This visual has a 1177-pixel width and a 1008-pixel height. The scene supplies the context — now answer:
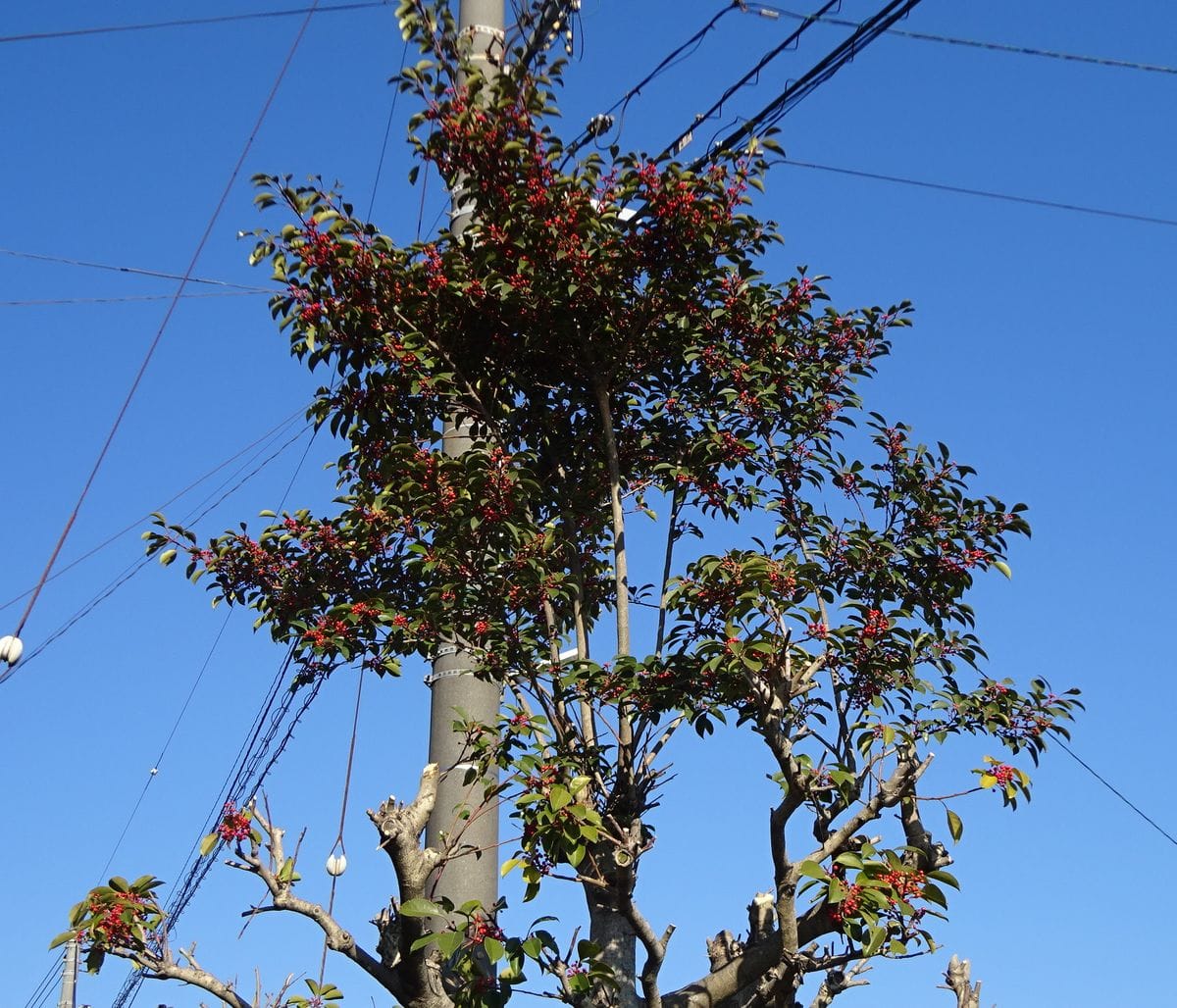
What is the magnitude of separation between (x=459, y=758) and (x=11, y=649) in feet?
9.08

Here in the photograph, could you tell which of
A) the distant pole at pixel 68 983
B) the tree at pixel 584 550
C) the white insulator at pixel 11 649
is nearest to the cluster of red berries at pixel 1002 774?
the tree at pixel 584 550

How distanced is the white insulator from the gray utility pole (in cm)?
233

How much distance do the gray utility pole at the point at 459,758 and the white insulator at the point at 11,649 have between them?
2.33 m

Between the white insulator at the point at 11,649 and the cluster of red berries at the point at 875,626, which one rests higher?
the white insulator at the point at 11,649

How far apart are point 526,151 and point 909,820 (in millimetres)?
3436

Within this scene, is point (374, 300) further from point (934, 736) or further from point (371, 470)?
point (934, 736)

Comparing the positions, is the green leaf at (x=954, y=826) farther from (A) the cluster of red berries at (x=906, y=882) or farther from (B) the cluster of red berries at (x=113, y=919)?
(B) the cluster of red berries at (x=113, y=919)

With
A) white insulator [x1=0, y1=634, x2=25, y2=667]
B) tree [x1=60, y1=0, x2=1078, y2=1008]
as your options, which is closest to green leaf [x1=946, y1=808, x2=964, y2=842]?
tree [x1=60, y1=0, x2=1078, y2=1008]

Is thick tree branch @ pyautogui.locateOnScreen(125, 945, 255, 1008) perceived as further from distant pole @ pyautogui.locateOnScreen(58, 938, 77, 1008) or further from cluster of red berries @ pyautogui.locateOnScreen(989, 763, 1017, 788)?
distant pole @ pyautogui.locateOnScreen(58, 938, 77, 1008)

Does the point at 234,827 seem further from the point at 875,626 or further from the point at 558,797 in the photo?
the point at 875,626

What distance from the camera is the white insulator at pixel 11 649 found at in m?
7.18

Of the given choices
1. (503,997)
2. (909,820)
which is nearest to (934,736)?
(909,820)

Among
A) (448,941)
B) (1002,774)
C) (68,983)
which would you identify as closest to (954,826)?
(1002,774)

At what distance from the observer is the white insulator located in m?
7.18
